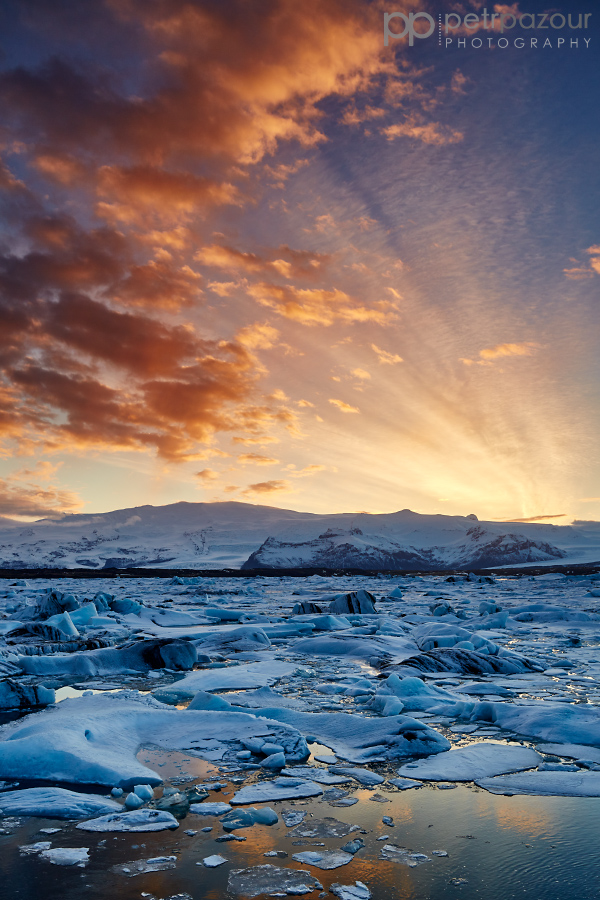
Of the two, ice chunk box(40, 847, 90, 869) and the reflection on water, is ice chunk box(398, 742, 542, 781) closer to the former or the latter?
the reflection on water

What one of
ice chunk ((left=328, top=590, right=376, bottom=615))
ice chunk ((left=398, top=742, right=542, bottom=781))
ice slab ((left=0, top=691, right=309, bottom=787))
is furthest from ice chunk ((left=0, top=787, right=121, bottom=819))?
ice chunk ((left=328, top=590, right=376, bottom=615))

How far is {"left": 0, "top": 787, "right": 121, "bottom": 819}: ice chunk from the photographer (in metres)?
2.73

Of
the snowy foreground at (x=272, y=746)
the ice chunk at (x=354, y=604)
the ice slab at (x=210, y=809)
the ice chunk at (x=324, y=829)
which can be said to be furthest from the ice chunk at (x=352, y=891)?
the ice chunk at (x=354, y=604)

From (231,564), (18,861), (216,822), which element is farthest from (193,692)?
(231,564)

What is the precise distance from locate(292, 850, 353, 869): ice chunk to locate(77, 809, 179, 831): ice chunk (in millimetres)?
639

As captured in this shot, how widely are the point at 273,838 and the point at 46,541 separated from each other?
109 metres

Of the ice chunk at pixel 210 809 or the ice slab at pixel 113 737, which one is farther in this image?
the ice slab at pixel 113 737

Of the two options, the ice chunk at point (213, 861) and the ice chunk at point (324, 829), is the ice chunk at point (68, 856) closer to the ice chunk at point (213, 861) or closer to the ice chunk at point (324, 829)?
the ice chunk at point (213, 861)

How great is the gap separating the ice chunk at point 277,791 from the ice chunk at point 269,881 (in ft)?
2.26

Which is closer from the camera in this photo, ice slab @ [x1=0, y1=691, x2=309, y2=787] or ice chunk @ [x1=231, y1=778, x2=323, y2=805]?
ice chunk @ [x1=231, y1=778, x2=323, y2=805]

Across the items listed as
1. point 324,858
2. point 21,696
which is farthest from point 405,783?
point 21,696

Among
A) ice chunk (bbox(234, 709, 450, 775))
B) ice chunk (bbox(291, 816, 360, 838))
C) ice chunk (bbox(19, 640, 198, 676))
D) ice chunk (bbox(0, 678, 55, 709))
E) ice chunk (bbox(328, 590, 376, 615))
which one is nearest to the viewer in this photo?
ice chunk (bbox(291, 816, 360, 838))

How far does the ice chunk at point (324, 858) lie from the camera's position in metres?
2.25

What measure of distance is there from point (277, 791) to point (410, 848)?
2.86ft
